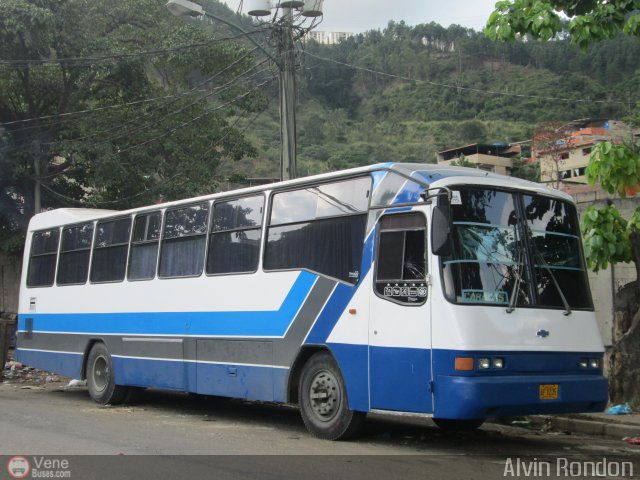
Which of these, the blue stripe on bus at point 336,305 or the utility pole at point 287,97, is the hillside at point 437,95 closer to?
the utility pole at point 287,97

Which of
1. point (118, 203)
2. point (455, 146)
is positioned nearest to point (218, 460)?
point (118, 203)

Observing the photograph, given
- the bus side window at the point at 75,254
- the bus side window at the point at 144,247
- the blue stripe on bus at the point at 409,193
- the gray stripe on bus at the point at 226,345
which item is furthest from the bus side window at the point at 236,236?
the bus side window at the point at 75,254

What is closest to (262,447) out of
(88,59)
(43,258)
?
(43,258)

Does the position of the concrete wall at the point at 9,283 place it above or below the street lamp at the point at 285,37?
below

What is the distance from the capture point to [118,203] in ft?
79.9

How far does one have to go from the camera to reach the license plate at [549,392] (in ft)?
26.0

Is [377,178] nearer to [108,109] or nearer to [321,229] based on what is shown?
[321,229]

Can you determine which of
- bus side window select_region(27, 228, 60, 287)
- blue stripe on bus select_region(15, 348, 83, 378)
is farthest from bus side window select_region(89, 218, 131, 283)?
bus side window select_region(27, 228, 60, 287)

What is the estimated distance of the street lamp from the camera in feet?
52.2

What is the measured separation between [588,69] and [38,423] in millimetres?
78692

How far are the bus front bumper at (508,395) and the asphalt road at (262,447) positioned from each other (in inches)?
19.8

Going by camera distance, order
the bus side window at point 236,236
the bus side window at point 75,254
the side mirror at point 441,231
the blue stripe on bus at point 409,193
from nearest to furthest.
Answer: the side mirror at point 441,231 < the blue stripe on bus at point 409,193 < the bus side window at point 236,236 < the bus side window at point 75,254

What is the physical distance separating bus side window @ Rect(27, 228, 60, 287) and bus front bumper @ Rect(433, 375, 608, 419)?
9.87 m

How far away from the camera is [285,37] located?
679 inches
